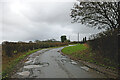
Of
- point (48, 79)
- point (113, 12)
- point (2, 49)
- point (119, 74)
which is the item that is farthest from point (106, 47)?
point (2, 49)

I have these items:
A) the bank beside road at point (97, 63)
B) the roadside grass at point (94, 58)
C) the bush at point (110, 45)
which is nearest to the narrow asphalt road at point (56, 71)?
the bank beside road at point (97, 63)

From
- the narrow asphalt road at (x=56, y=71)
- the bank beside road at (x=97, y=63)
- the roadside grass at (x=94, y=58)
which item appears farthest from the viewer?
the roadside grass at (x=94, y=58)

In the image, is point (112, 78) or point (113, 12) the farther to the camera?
point (113, 12)

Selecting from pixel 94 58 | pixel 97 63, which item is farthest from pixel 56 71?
pixel 94 58

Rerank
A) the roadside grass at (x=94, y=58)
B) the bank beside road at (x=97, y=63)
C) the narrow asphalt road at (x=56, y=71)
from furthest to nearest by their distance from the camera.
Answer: the roadside grass at (x=94, y=58), the bank beside road at (x=97, y=63), the narrow asphalt road at (x=56, y=71)

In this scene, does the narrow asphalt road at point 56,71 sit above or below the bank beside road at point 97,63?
below

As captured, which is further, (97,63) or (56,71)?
(97,63)

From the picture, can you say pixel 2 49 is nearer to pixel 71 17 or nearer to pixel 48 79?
pixel 71 17

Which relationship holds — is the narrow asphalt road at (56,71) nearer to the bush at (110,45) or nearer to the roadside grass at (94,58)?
the roadside grass at (94,58)

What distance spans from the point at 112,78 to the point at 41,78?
3356mm

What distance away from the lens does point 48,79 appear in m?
4.57

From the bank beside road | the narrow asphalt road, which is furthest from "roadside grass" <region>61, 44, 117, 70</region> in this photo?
the narrow asphalt road

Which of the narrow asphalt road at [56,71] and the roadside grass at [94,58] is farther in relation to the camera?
the roadside grass at [94,58]

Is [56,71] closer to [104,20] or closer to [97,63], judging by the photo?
[97,63]
